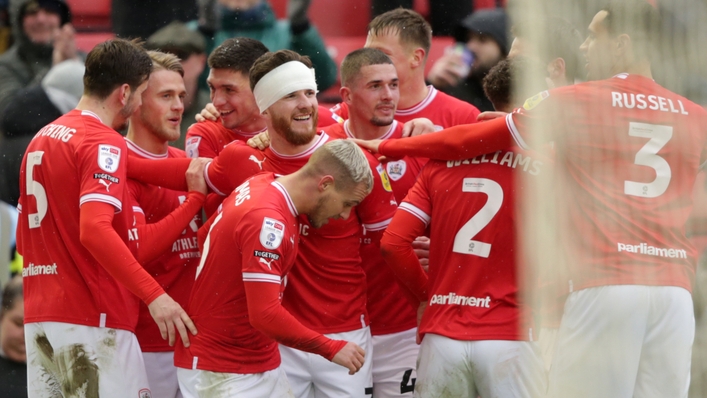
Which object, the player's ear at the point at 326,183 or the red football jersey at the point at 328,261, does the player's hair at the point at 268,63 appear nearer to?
the red football jersey at the point at 328,261

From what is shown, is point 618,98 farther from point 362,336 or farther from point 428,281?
point 362,336

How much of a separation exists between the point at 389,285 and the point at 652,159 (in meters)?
1.60

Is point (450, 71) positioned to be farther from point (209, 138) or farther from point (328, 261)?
point (328, 261)

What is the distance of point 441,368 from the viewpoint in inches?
172

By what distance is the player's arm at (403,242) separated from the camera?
4.46 m

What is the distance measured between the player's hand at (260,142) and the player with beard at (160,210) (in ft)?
1.49

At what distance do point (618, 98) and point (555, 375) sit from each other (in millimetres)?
1256

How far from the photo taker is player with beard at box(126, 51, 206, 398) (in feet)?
16.1

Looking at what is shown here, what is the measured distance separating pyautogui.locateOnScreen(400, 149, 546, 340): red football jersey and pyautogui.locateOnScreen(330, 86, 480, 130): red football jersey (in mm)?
962

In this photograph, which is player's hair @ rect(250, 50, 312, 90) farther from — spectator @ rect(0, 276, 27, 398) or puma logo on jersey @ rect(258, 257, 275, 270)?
spectator @ rect(0, 276, 27, 398)

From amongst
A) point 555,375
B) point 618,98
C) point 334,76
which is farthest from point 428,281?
point 334,76

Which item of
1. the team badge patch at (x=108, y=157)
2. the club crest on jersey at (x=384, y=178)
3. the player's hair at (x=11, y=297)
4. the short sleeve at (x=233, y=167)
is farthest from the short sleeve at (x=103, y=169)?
the player's hair at (x=11, y=297)

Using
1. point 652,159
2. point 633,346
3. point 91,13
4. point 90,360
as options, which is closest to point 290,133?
point 90,360

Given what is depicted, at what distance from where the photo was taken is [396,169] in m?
5.05
